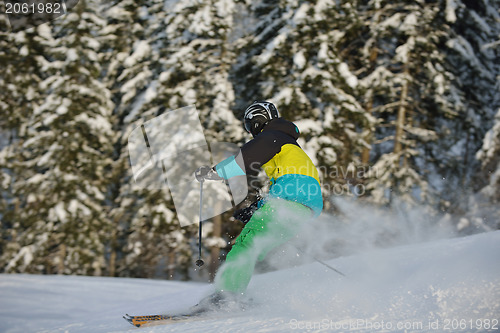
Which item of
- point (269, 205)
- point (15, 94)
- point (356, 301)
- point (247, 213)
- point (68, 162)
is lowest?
point (68, 162)

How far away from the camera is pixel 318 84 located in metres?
12.2

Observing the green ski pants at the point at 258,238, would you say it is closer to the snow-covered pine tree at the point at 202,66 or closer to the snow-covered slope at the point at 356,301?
the snow-covered slope at the point at 356,301

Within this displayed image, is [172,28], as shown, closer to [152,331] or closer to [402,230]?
[402,230]

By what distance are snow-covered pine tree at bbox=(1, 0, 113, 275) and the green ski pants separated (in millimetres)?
11140

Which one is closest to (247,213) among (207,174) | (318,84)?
(207,174)

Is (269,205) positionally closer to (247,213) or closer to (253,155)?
(247,213)

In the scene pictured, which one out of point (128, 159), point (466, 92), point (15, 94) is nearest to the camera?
point (128, 159)

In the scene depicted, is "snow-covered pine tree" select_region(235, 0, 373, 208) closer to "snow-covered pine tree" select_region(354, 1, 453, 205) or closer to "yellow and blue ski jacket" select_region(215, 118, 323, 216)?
"snow-covered pine tree" select_region(354, 1, 453, 205)

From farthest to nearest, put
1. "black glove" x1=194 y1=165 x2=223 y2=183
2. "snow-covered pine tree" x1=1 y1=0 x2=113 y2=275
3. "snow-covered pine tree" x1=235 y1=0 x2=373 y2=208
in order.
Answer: "snow-covered pine tree" x1=1 y1=0 x2=113 y2=275
"snow-covered pine tree" x1=235 y1=0 x2=373 y2=208
"black glove" x1=194 y1=165 x2=223 y2=183

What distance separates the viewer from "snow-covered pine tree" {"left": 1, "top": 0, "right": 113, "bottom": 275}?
1362 cm

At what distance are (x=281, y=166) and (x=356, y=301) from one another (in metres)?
1.36

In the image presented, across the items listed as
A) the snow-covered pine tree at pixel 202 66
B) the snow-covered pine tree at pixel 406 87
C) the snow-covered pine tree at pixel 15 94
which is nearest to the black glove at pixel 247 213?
the snow-covered pine tree at pixel 202 66

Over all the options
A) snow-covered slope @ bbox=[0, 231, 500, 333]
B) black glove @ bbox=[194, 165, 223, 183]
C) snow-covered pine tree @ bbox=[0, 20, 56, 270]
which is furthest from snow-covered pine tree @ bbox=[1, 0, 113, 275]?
black glove @ bbox=[194, 165, 223, 183]

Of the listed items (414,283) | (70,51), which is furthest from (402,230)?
(70,51)
